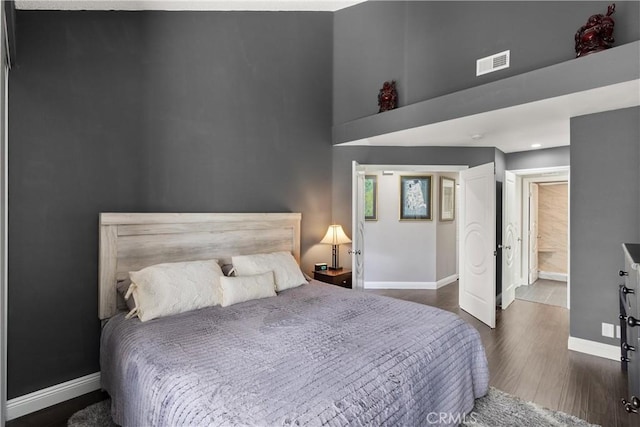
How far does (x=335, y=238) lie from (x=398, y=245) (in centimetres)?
216

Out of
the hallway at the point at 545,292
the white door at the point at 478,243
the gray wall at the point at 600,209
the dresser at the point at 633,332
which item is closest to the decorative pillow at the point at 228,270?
the dresser at the point at 633,332

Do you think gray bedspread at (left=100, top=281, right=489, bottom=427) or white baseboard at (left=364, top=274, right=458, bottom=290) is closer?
gray bedspread at (left=100, top=281, right=489, bottom=427)

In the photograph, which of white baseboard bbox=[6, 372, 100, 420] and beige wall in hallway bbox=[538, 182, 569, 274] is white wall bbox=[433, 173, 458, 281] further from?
white baseboard bbox=[6, 372, 100, 420]

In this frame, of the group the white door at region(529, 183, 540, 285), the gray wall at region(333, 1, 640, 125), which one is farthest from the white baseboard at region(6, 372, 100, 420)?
the white door at region(529, 183, 540, 285)

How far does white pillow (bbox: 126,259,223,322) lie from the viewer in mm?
2359

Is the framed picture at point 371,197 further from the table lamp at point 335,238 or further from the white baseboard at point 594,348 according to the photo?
the white baseboard at point 594,348

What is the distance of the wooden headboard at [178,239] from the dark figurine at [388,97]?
5.25ft

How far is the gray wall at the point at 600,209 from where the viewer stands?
9.93ft

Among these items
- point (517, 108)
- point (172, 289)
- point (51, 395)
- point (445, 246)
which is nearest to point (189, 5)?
point (172, 289)

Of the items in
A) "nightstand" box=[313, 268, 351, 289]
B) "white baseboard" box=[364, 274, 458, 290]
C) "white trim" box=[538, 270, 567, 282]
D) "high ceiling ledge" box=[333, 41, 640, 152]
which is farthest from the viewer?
"white trim" box=[538, 270, 567, 282]

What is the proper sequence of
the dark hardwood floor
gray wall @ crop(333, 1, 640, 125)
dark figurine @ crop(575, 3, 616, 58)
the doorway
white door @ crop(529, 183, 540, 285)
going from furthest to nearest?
1. white door @ crop(529, 183, 540, 285)
2. the doorway
3. gray wall @ crop(333, 1, 640, 125)
4. dark figurine @ crop(575, 3, 616, 58)
5. the dark hardwood floor

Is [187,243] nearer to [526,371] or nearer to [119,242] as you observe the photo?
[119,242]

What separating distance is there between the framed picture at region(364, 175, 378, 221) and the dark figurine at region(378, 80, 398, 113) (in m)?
1.90

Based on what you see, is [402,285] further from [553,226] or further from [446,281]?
[553,226]
